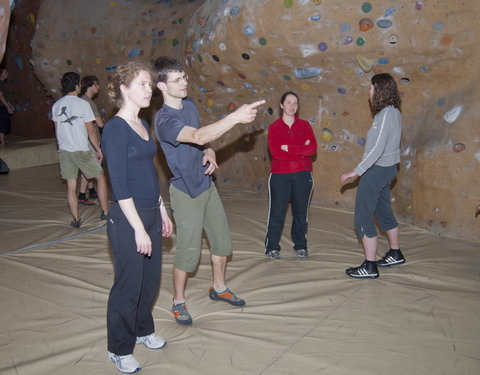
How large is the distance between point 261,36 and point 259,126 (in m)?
1.40

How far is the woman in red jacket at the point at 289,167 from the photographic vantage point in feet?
12.9

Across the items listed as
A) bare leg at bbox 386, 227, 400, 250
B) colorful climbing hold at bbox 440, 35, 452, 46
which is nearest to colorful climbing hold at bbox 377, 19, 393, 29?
colorful climbing hold at bbox 440, 35, 452, 46

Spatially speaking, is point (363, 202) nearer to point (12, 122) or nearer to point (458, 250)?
point (458, 250)

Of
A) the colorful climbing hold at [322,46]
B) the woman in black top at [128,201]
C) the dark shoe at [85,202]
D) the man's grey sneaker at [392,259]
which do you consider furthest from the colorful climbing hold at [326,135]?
the woman in black top at [128,201]

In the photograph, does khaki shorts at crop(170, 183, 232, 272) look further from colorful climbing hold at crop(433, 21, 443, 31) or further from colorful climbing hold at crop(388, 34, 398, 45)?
colorful climbing hold at crop(433, 21, 443, 31)

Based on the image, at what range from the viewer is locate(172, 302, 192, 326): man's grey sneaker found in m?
2.98

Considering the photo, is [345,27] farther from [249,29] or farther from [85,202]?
[85,202]

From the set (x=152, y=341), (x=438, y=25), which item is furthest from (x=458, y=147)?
(x=152, y=341)

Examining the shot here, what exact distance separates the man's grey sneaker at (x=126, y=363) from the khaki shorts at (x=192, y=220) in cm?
62

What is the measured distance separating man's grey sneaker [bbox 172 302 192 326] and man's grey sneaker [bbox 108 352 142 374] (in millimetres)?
539

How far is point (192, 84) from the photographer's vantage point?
19.2 ft

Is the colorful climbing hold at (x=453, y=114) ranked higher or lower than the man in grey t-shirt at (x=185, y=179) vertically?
higher

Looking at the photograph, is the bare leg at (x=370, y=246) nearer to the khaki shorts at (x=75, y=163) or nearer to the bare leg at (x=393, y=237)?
the bare leg at (x=393, y=237)

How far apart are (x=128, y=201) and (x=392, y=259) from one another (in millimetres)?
2375
